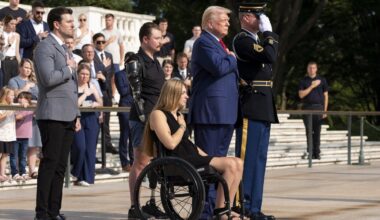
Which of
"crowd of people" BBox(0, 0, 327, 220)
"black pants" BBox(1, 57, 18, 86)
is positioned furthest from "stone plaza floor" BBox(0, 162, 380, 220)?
"black pants" BBox(1, 57, 18, 86)

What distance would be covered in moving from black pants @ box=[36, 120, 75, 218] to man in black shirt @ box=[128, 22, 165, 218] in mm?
742

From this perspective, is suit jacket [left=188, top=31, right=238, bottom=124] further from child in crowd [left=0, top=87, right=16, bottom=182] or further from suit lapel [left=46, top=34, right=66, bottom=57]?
child in crowd [left=0, top=87, right=16, bottom=182]

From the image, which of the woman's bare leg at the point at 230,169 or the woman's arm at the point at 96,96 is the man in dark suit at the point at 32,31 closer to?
the woman's arm at the point at 96,96

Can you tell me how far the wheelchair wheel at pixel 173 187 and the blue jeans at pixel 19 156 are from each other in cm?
490

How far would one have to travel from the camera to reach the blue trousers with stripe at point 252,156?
956 centimetres

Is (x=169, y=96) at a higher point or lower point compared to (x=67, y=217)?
higher

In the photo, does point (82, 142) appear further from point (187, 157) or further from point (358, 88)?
point (358, 88)

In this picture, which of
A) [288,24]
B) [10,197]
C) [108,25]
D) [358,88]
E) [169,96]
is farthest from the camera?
[358,88]

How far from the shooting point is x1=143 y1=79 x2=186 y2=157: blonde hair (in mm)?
9102

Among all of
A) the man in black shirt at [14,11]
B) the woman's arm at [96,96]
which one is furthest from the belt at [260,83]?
the man in black shirt at [14,11]

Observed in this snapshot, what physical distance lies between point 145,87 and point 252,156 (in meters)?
1.22

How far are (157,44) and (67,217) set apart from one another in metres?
1.83

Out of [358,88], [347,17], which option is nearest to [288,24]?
[347,17]

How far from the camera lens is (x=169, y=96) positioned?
30.0 feet
